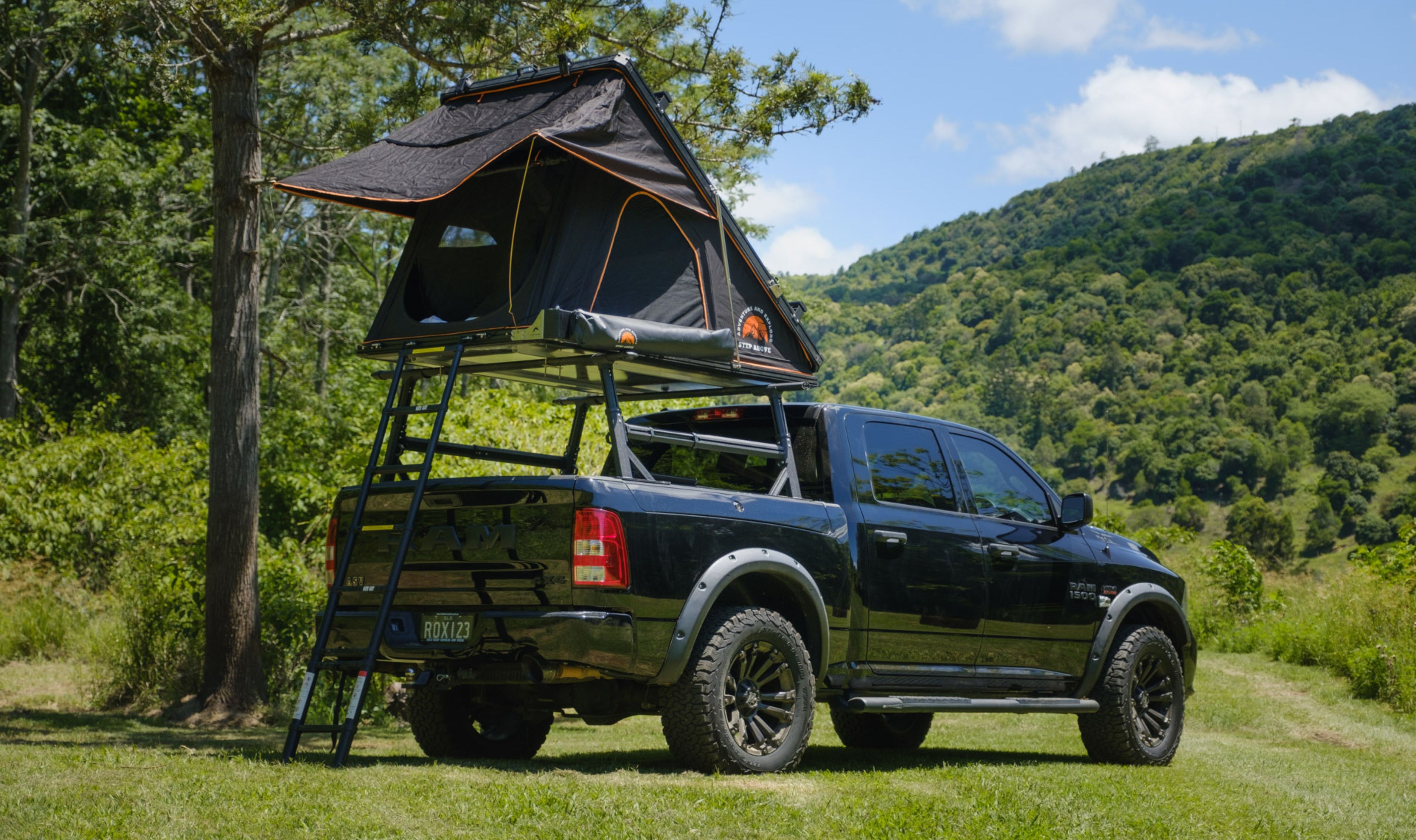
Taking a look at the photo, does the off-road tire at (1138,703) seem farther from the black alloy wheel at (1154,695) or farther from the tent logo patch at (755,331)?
the tent logo patch at (755,331)

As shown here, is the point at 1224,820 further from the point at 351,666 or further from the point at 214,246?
the point at 214,246

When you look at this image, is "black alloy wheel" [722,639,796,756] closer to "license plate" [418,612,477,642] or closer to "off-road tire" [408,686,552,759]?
"license plate" [418,612,477,642]

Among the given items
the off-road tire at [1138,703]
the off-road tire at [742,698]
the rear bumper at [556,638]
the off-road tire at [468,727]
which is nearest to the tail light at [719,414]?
the off-road tire at [742,698]

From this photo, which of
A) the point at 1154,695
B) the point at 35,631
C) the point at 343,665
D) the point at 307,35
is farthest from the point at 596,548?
the point at 35,631

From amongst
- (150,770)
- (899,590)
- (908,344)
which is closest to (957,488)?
(899,590)

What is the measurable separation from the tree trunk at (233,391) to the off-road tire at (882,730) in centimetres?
511

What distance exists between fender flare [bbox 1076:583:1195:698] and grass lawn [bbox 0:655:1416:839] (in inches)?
22.2

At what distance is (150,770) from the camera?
5.57m

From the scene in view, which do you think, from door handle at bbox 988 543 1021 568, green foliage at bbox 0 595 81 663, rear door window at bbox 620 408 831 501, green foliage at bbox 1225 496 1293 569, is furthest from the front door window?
green foliage at bbox 1225 496 1293 569

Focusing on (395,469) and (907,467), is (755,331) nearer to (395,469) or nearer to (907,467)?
(907,467)

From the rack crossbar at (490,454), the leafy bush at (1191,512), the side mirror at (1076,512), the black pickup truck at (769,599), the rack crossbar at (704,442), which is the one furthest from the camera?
the leafy bush at (1191,512)

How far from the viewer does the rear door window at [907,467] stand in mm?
7336

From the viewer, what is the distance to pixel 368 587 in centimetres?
650

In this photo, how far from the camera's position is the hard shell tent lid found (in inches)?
256
